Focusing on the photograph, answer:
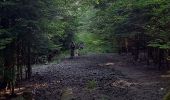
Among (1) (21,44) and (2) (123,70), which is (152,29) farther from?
(1) (21,44)

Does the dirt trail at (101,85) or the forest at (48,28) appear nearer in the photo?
the forest at (48,28)

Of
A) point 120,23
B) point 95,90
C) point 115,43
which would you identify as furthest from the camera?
point 115,43

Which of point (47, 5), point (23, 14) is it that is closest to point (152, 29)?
point (47, 5)

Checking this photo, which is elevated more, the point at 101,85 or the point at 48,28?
the point at 48,28

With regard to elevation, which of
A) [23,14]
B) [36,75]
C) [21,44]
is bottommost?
[36,75]

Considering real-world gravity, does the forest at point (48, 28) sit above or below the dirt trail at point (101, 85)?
above

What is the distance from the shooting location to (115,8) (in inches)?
950

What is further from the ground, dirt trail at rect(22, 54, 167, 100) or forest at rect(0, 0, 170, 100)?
forest at rect(0, 0, 170, 100)

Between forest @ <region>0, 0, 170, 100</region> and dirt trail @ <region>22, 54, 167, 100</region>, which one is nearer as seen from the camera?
forest @ <region>0, 0, 170, 100</region>

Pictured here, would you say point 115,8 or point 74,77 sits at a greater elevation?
point 115,8

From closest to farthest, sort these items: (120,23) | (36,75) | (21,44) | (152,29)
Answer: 1. (21,44)
2. (152,29)
3. (36,75)
4. (120,23)

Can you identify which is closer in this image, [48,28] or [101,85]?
[101,85]

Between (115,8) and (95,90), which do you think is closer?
(95,90)

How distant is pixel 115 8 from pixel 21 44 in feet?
31.6
